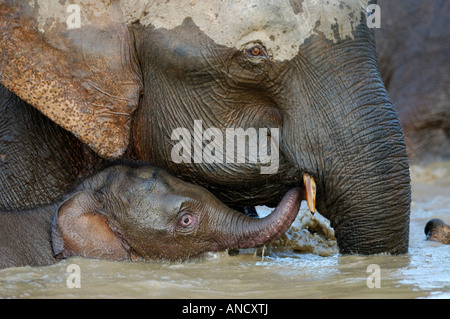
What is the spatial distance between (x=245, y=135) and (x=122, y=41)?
0.77 meters

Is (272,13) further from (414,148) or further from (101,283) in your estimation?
(414,148)

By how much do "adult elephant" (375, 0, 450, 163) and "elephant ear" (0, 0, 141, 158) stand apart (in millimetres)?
4783

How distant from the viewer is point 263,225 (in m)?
4.79

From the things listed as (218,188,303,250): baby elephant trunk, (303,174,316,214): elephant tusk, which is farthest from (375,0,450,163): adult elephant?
(303,174,316,214): elephant tusk

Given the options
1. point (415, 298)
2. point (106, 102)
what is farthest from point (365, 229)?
point (106, 102)

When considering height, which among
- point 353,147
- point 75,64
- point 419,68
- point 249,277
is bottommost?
point 249,277

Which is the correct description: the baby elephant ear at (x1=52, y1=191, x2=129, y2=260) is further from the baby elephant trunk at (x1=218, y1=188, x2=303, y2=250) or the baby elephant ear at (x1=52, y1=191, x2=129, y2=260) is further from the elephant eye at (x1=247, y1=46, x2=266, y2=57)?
the elephant eye at (x1=247, y1=46, x2=266, y2=57)

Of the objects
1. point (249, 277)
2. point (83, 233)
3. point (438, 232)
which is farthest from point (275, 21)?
point (438, 232)

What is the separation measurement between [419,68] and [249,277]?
17.1 feet

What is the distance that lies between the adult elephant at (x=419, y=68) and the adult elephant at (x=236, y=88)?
14.8 ft

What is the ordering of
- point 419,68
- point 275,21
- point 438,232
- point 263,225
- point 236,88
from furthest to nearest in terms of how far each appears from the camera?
point 419,68 < point 438,232 < point 263,225 < point 236,88 < point 275,21

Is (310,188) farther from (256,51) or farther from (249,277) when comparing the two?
(256,51)

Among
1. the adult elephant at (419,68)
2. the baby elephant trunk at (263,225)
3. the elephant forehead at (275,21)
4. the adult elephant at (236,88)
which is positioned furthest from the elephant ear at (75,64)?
the adult elephant at (419,68)

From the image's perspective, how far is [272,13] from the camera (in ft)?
14.7
